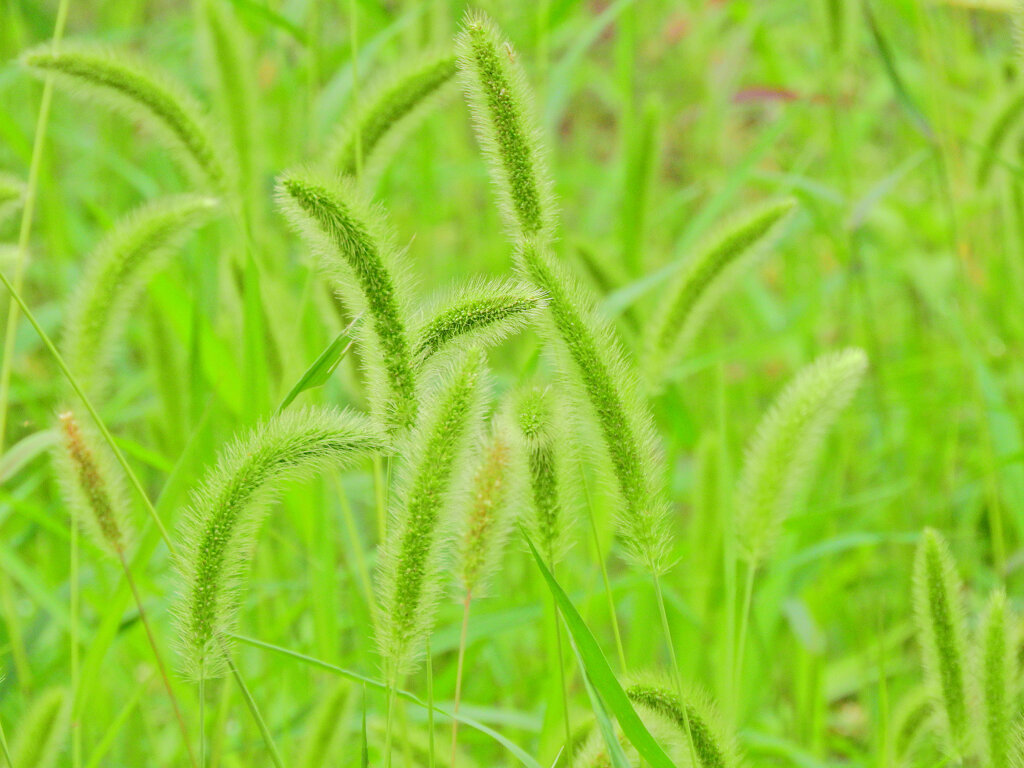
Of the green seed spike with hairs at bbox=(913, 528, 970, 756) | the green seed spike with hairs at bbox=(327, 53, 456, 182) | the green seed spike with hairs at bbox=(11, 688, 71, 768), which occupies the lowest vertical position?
the green seed spike with hairs at bbox=(11, 688, 71, 768)

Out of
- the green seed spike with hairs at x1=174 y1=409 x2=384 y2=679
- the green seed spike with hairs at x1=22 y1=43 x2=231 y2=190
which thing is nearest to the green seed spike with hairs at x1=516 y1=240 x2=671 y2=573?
the green seed spike with hairs at x1=174 y1=409 x2=384 y2=679

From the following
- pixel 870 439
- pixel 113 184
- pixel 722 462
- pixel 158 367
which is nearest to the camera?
pixel 722 462

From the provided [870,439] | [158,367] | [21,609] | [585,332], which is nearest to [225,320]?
[158,367]

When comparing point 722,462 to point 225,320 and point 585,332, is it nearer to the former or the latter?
point 585,332

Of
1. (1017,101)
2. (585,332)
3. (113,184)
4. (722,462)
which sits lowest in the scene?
(722,462)

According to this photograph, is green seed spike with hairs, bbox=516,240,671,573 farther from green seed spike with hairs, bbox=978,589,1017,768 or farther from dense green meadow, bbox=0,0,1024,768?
green seed spike with hairs, bbox=978,589,1017,768

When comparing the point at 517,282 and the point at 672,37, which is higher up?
the point at 672,37

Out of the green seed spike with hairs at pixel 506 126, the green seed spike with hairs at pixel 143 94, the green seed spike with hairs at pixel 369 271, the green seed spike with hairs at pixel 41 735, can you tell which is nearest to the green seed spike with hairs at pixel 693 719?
the green seed spike with hairs at pixel 369 271

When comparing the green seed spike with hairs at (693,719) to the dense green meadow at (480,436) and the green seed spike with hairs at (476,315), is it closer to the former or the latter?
the dense green meadow at (480,436)
